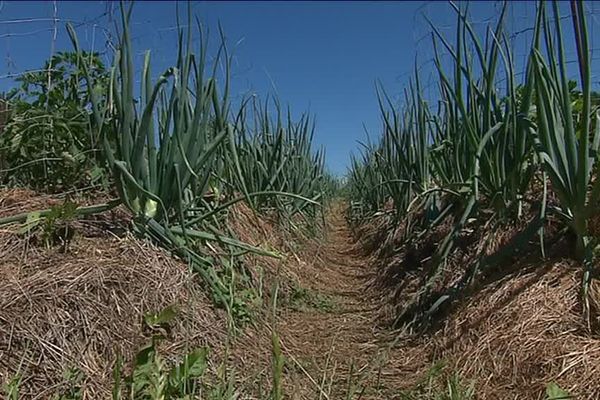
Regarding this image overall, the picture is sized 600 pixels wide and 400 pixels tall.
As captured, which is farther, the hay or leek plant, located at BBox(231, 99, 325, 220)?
leek plant, located at BBox(231, 99, 325, 220)

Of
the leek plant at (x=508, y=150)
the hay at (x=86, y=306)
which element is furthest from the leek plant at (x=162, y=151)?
the leek plant at (x=508, y=150)

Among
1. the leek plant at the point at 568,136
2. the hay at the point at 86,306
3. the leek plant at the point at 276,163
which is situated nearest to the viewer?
the hay at the point at 86,306

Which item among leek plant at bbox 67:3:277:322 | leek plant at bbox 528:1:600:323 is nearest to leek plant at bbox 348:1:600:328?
leek plant at bbox 528:1:600:323

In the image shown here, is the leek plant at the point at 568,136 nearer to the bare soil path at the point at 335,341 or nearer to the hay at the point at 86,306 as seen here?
the bare soil path at the point at 335,341

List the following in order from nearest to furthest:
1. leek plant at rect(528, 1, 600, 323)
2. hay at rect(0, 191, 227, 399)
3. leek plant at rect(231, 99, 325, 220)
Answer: hay at rect(0, 191, 227, 399)
leek plant at rect(528, 1, 600, 323)
leek plant at rect(231, 99, 325, 220)

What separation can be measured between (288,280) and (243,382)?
1.24 metres

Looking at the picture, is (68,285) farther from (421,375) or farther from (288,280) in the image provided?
(288,280)

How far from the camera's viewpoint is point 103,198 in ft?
6.72

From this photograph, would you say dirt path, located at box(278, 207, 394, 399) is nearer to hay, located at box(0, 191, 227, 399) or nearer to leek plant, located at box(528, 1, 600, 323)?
hay, located at box(0, 191, 227, 399)

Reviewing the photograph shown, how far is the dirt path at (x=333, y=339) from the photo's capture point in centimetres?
150

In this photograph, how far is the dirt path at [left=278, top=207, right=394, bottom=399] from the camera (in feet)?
4.92

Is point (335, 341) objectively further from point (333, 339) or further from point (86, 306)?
point (86, 306)

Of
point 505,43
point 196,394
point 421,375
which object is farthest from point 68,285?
point 505,43

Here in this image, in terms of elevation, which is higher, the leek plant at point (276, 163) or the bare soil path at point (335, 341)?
the leek plant at point (276, 163)
